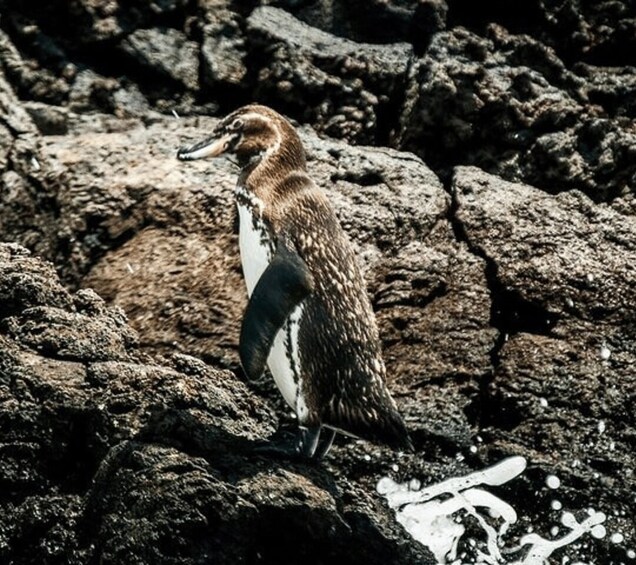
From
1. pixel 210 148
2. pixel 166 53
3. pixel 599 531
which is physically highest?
pixel 210 148

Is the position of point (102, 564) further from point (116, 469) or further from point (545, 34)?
point (545, 34)

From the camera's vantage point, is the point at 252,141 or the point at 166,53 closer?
the point at 252,141

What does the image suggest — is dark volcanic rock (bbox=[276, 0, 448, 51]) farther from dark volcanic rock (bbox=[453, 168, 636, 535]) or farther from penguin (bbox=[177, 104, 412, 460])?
penguin (bbox=[177, 104, 412, 460])

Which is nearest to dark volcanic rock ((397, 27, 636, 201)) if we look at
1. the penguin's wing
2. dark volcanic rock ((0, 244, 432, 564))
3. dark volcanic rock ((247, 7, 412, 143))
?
dark volcanic rock ((247, 7, 412, 143))

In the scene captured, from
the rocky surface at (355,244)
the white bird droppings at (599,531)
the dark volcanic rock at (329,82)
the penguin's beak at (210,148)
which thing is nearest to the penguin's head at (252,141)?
the penguin's beak at (210,148)


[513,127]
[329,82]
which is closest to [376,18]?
[329,82]

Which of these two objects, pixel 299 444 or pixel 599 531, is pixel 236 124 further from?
pixel 599 531

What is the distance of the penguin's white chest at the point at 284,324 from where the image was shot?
5602mm

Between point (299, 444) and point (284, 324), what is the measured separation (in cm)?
45

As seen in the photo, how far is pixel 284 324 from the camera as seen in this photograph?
18.4 ft

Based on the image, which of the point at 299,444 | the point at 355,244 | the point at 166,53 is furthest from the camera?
the point at 166,53

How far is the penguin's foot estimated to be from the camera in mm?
5289

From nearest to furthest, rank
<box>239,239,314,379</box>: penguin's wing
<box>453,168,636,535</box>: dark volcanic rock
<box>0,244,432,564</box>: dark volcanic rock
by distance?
<box>0,244,432,564</box>: dark volcanic rock → <box>239,239,314,379</box>: penguin's wing → <box>453,168,636,535</box>: dark volcanic rock

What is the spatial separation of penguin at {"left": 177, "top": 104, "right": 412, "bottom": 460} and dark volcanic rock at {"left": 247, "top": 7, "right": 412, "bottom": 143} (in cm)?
200
